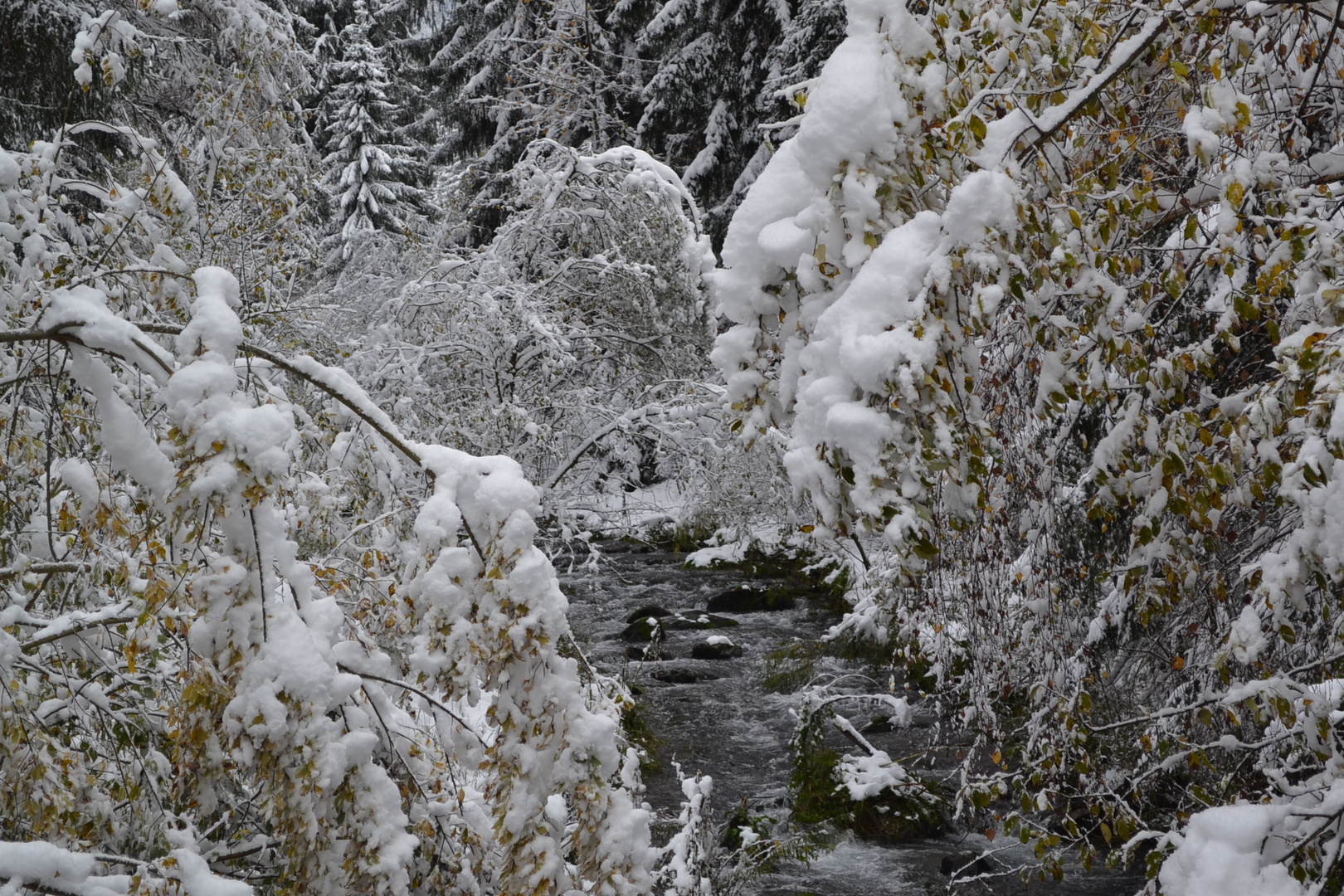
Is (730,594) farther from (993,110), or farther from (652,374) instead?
(993,110)

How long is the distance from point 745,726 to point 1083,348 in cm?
764

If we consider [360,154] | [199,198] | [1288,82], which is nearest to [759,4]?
[360,154]

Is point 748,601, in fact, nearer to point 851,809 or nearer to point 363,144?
point 851,809

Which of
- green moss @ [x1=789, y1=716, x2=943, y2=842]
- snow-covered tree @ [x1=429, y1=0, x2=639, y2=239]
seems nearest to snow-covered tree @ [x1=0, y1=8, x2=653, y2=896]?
green moss @ [x1=789, y1=716, x2=943, y2=842]

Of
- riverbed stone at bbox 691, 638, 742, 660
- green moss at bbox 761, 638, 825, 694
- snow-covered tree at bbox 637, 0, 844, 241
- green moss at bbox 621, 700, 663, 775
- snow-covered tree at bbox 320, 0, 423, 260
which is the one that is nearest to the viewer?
green moss at bbox 621, 700, 663, 775

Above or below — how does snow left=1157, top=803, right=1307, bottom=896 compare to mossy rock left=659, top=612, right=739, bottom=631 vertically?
below

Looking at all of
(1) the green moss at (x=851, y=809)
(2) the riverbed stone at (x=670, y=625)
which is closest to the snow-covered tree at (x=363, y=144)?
(2) the riverbed stone at (x=670, y=625)

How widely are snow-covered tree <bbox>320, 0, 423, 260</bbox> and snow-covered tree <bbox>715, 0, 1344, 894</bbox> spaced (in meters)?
22.8

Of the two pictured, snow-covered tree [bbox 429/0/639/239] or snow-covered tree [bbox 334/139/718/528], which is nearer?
snow-covered tree [bbox 334/139/718/528]

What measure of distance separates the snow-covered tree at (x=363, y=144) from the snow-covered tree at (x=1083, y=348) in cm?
2275

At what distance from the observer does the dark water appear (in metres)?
7.29

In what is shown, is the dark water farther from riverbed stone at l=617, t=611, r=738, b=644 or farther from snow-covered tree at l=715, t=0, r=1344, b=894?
snow-covered tree at l=715, t=0, r=1344, b=894

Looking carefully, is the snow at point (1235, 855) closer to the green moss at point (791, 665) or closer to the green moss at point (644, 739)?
the green moss at point (644, 739)

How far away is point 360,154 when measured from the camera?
25.6 meters
